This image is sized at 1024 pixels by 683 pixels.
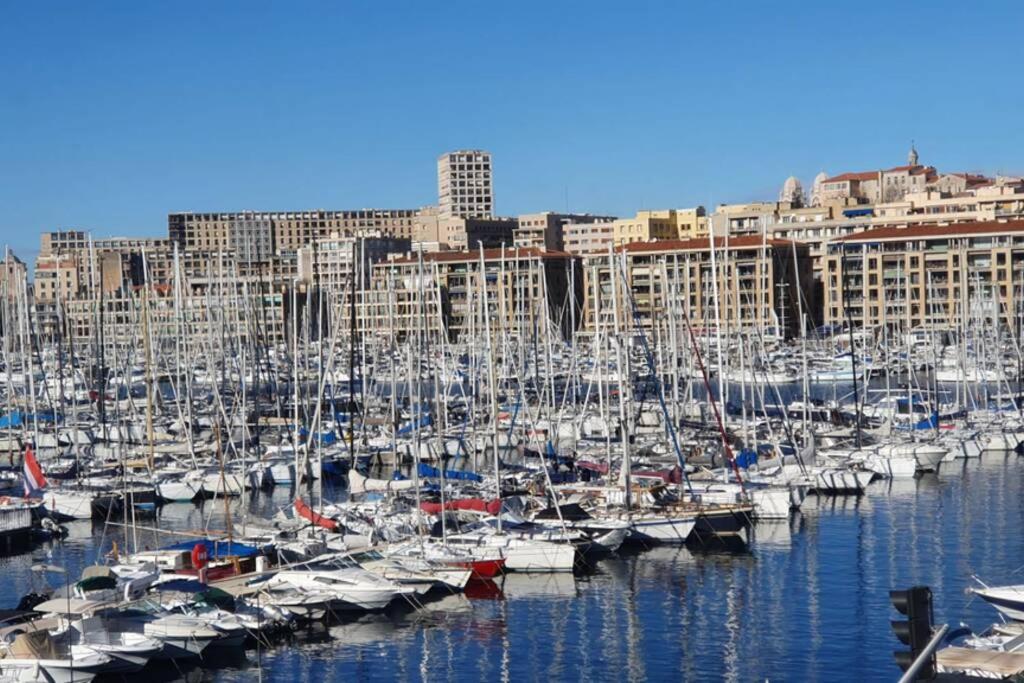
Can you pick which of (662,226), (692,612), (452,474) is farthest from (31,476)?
(662,226)

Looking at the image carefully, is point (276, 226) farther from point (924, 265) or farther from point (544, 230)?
point (924, 265)

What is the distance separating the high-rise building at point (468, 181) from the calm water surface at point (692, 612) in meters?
158

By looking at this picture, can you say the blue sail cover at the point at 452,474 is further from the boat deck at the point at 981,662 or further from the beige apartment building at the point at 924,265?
the beige apartment building at the point at 924,265

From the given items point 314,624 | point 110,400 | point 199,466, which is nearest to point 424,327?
point 199,466

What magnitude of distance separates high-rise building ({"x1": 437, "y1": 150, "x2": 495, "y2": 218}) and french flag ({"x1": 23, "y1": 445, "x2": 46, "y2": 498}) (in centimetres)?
15648

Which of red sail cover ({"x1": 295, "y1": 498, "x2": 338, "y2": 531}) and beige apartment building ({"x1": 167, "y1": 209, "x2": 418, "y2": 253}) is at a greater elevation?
beige apartment building ({"x1": 167, "y1": 209, "x2": 418, "y2": 253})

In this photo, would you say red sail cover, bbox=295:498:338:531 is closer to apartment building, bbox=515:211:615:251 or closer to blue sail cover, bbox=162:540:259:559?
blue sail cover, bbox=162:540:259:559

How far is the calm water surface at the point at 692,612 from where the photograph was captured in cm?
2350

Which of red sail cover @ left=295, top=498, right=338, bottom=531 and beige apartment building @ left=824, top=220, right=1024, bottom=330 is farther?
beige apartment building @ left=824, top=220, right=1024, bottom=330

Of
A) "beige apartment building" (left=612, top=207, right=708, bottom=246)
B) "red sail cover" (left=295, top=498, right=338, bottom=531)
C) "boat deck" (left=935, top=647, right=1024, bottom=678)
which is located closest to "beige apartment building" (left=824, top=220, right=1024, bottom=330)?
"beige apartment building" (left=612, top=207, right=708, bottom=246)

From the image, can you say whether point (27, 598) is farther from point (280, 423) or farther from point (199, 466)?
point (280, 423)

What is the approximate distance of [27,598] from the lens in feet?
83.2

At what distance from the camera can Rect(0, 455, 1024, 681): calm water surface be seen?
23500mm

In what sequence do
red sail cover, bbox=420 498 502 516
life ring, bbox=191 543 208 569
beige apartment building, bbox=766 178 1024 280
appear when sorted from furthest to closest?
1. beige apartment building, bbox=766 178 1024 280
2. red sail cover, bbox=420 498 502 516
3. life ring, bbox=191 543 208 569
